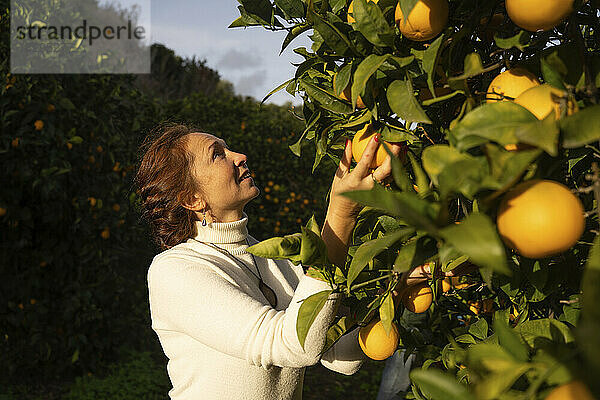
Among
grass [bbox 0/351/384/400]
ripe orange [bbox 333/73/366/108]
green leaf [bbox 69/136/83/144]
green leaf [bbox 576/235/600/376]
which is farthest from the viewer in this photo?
grass [bbox 0/351/384/400]

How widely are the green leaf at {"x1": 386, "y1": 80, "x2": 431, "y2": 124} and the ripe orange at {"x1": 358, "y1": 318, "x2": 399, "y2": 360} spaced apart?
1.37ft

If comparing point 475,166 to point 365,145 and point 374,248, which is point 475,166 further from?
point 365,145

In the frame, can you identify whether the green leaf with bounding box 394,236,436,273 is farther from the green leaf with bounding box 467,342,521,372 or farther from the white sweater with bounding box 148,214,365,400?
the white sweater with bounding box 148,214,365,400

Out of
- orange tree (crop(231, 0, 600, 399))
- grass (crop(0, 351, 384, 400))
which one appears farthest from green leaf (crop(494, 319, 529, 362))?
grass (crop(0, 351, 384, 400))

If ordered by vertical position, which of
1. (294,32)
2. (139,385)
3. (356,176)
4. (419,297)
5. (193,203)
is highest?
(294,32)

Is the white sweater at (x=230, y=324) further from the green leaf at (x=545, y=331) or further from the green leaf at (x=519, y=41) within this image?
the green leaf at (x=519, y=41)

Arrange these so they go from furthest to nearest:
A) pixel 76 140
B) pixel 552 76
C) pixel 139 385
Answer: pixel 139 385 < pixel 76 140 < pixel 552 76

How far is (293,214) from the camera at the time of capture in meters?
5.55

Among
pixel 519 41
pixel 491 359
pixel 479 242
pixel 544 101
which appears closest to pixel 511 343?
pixel 491 359

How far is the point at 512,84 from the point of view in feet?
2.13

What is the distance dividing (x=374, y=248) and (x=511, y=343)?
0.17m

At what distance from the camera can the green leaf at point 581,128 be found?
49 centimetres

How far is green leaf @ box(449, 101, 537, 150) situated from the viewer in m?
0.51

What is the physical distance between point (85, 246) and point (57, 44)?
1.39 metres
